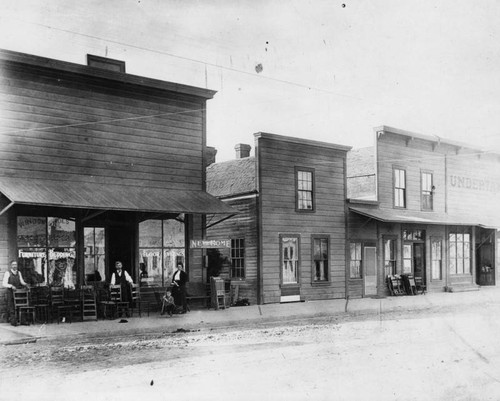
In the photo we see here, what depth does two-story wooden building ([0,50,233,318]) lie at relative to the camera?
1571 centimetres

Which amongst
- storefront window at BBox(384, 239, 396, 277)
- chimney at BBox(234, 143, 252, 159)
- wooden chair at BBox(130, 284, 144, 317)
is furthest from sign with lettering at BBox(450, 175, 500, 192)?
wooden chair at BBox(130, 284, 144, 317)

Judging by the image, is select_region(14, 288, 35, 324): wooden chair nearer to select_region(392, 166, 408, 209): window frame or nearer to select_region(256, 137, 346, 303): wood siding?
select_region(256, 137, 346, 303): wood siding

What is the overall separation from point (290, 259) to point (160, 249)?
5.49 metres

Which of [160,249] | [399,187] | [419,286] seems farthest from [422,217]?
[160,249]

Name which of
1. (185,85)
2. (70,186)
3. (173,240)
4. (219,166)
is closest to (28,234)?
(70,186)

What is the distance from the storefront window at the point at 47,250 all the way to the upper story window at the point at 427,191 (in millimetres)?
17066

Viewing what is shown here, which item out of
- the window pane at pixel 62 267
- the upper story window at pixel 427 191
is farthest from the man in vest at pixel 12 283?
the upper story window at pixel 427 191

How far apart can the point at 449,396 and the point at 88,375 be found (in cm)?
512

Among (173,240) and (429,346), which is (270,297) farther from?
(429,346)

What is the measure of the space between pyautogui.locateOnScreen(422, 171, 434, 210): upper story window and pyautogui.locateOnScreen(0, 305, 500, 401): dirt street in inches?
555

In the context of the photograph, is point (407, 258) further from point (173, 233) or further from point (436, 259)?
point (173, 233)

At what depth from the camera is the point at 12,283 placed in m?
14.8

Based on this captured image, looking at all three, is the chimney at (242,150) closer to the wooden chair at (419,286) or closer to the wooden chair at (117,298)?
the wooden chair at (419,286)

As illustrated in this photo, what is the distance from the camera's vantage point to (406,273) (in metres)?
26.3
